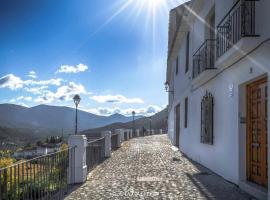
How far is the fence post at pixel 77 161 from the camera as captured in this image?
31.3ft

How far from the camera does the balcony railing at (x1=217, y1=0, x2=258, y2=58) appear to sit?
7.71 metres

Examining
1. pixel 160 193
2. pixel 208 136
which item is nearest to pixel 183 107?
pixel 208 136

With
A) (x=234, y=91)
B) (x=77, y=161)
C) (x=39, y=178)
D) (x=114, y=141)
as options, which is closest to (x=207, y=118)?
(x=234, y=91)

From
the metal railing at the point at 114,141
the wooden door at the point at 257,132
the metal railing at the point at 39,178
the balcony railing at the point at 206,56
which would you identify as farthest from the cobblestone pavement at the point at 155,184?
the metal railing at the point at 114,141

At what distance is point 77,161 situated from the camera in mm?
9734

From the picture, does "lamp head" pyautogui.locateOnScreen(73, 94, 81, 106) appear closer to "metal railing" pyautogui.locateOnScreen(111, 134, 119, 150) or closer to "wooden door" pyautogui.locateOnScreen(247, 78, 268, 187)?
"metal railing" pyautogui.locateOnScreen(111, 134, 119, 150)

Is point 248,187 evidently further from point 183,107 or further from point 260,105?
point 183,107

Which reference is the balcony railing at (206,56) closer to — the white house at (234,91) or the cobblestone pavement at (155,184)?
the white house at (234,91)

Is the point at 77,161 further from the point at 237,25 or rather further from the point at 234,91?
the point at 237,25

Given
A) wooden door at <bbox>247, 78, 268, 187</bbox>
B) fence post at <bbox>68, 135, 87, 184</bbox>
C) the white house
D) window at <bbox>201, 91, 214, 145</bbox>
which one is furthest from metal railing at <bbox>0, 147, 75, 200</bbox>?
window at <bbox>201, 91, 214, 145</bbox>

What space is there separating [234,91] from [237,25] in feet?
5.11

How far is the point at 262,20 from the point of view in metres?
7.26

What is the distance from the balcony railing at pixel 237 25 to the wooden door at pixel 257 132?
1025mm

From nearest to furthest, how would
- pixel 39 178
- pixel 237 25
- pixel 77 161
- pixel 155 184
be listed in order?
pixel 39 178, pixel 237 25, pixel 155 184, pixel 77 161
